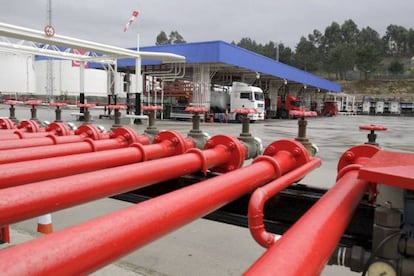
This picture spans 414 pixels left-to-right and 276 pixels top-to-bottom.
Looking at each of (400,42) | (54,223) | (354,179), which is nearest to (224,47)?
(54,223)

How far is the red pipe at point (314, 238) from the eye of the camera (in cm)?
107

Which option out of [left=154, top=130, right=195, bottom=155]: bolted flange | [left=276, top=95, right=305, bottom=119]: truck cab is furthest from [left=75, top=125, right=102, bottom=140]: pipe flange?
[left=276, top=95, right=305, bottom=119]: truck cab

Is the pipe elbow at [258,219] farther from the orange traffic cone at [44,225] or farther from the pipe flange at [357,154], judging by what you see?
the orange traffic cone at [44,225]

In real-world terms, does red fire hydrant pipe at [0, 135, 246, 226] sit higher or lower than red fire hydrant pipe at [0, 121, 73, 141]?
lower

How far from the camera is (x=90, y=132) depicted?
11.8ft

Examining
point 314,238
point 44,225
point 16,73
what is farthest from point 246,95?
point 314,238

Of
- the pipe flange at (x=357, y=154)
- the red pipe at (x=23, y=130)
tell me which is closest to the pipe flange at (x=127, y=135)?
the red pipe at (x=23, y=130)

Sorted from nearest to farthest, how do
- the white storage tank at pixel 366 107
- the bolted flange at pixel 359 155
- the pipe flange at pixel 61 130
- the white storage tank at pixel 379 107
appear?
the bolted flange at pixel 359 155
the pipe flange at pixel 61 130
the white storage tank at pixel 379 107
the white storage tank at pixel 366 107

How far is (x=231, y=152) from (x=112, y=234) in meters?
1.72

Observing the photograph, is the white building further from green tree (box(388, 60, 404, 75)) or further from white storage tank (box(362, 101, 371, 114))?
green tree (box(388, 60, 404, 75))

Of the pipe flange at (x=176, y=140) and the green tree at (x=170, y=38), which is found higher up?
the green tree at (x=170, y=38)

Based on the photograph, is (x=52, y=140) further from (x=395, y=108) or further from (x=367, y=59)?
(x=367, y=59)

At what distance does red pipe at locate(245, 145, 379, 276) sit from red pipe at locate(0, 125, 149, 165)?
1380mm

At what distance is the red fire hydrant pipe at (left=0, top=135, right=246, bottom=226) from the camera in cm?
146
